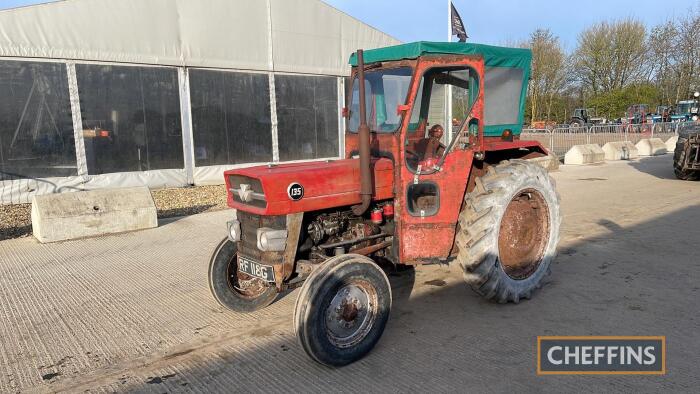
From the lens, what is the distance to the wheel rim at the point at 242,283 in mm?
4373

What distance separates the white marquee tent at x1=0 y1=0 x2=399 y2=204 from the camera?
33.6 feet

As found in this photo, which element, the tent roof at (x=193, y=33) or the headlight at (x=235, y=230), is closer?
the headlight at (x=235, y=230)

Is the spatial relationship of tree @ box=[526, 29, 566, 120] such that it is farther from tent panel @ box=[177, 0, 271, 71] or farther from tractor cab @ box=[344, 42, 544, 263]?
tractor cab @ box=[344, 42, 544, 263]

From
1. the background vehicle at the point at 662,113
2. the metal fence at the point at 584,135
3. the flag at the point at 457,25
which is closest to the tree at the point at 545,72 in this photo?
the background vehicle at the point at 662,113

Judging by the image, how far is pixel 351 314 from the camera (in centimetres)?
341

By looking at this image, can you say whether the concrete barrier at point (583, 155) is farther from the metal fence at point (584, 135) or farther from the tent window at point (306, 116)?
the tent window at point (306, 116)

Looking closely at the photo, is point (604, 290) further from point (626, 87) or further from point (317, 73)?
point (626, 87)

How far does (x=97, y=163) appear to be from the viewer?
1103 centimetres

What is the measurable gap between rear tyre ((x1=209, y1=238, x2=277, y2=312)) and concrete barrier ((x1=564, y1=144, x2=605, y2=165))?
50.1 ft

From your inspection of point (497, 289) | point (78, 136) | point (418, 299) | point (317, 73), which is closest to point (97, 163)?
point (78, 136)

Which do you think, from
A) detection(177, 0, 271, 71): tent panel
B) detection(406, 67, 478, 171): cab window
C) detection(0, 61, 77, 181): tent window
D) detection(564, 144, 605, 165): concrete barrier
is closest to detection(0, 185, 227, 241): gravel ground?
detection(0, 61, 77, 181): tent window

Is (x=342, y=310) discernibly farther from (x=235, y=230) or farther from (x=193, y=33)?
(x=193, y=33)

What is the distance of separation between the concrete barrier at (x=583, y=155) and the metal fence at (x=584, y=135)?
197 cm

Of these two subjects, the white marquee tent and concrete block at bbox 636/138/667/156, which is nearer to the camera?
the white marquee tent
